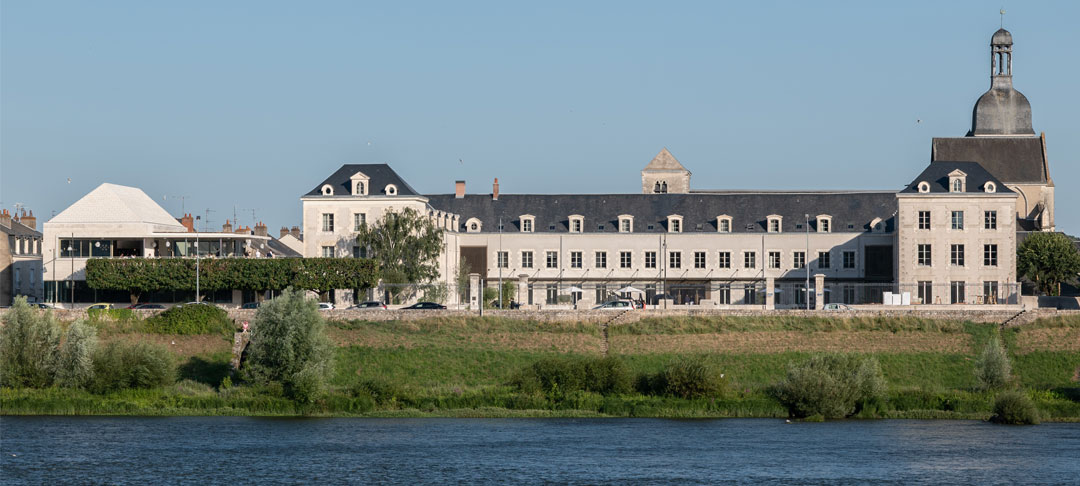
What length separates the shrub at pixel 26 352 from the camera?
51.4 m

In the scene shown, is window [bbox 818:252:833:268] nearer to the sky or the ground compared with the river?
nearer to the sky

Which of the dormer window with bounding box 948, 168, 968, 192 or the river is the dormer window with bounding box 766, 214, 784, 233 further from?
the river

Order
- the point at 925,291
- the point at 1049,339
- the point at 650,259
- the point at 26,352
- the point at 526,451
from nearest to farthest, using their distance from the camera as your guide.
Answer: the point at 526,451
the point at 26,352
the point at 1049,339
the point at 925,291
the point at 650,259

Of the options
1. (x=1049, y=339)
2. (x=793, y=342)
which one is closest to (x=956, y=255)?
(x=1049, y=339)

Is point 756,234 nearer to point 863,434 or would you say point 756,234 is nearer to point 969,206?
point 969,206

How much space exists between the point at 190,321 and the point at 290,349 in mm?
11250

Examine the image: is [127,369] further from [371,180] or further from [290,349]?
[371,180]

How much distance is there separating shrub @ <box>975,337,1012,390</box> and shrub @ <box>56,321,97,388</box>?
110 ft

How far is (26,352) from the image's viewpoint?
169 feet

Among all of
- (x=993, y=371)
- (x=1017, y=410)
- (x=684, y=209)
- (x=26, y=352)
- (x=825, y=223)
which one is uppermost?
(x=684, y=209)

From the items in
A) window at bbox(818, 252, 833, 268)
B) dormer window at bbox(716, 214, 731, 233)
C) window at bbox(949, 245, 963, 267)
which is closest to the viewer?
window at bbox(949, 245, 963, 267)

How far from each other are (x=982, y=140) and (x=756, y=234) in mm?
22862

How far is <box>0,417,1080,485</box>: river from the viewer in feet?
124

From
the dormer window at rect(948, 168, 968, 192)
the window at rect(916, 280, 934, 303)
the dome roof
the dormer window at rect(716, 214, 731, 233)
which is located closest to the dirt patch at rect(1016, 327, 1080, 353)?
the window at rect(916, 280, 934, 303)
